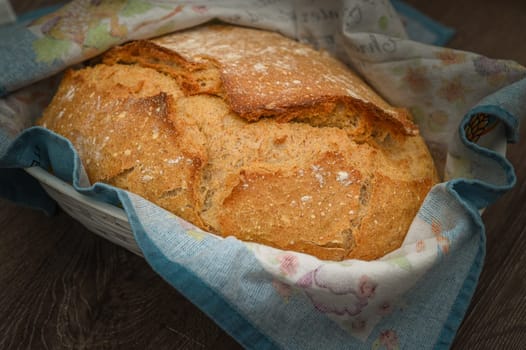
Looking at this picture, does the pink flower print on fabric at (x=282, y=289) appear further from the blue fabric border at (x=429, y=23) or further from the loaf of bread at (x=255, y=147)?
the blue fabric border at (x=429, y=23)

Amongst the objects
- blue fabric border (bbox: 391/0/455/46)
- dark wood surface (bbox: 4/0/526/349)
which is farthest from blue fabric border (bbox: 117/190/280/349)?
blue fabric border (bbox: 391/0/455/46)

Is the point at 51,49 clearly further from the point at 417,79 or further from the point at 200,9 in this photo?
the point at 417,79

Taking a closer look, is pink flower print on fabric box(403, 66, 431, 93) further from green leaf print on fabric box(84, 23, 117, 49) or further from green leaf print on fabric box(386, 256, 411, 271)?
green leaf print on fabric box(84, 23, 117, 49)

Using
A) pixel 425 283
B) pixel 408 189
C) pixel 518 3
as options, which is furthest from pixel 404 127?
pixel 518 3

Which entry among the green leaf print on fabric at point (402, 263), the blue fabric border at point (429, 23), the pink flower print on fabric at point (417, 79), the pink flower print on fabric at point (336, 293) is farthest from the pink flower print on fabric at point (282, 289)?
the blue fabric border at point (429, 23)

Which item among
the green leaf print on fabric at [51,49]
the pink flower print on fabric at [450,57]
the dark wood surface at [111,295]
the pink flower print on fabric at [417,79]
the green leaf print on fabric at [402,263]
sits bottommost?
the dark wood surface at [111,295]

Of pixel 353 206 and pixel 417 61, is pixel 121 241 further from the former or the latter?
pixel 417 61

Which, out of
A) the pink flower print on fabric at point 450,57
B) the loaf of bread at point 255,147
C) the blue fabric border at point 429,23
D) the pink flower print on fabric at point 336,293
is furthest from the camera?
the blue fabric border at point 429,23

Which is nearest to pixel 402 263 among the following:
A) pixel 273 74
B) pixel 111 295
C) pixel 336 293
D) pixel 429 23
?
pixel 336 293
